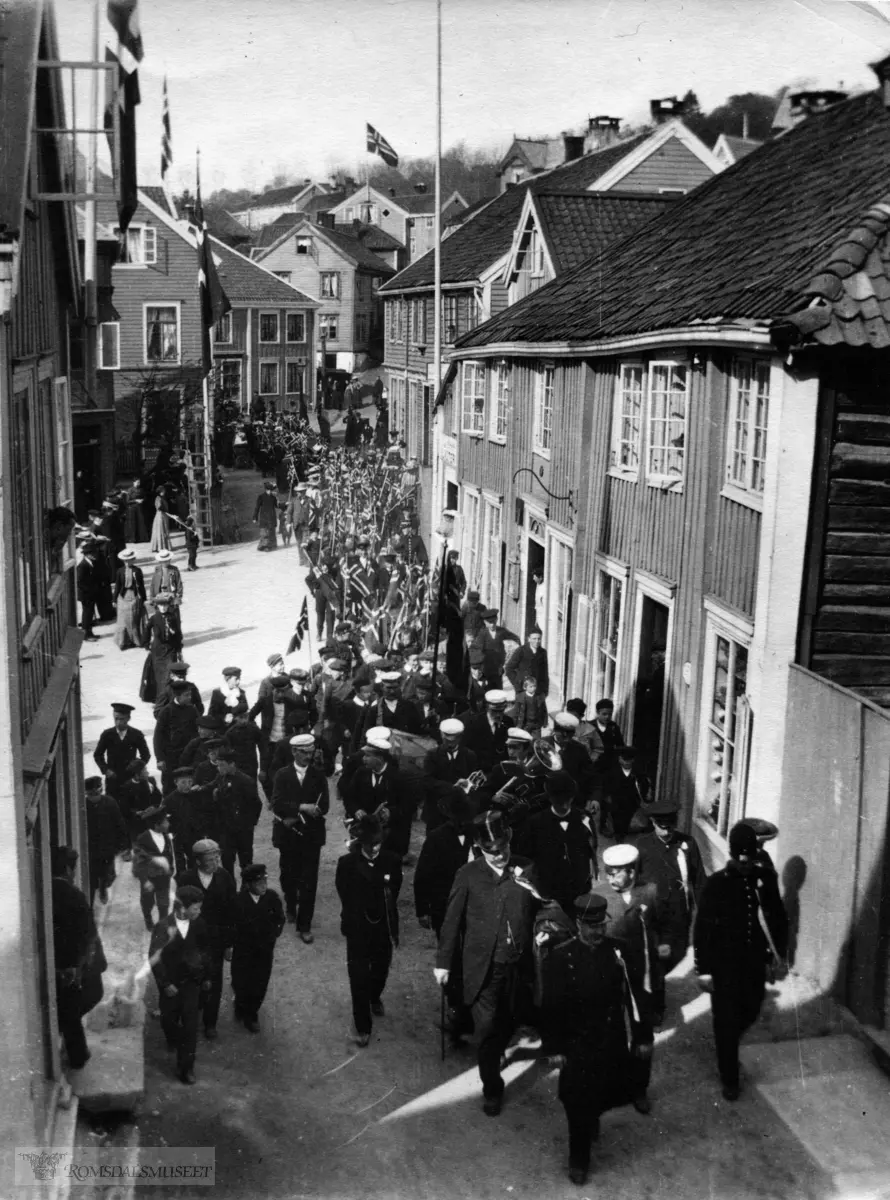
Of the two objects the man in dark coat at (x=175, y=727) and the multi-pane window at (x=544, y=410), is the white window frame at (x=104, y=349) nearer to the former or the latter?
the multi-pane window at (x=544, y=410)

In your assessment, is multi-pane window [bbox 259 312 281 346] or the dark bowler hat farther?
multi-pane window [bbox 259 312 281 346]

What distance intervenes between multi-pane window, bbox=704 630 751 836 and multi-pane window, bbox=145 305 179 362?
2160cm

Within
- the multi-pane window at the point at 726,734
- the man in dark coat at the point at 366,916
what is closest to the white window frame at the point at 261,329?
the multi-pane window at the point at 726,734

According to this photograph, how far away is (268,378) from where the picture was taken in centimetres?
3919

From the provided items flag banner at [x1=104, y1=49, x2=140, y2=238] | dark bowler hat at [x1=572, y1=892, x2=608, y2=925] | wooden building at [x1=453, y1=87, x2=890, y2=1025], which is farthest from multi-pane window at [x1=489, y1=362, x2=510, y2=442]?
dark bowler hat at [x1=572, y1=892, x2=608, y2=925]

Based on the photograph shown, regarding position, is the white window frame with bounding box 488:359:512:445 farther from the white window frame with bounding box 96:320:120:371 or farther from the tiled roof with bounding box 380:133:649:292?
the white window frame with bounding box 96:320:120:371

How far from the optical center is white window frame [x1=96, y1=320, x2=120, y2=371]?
27.2 metres

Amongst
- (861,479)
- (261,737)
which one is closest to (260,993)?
(261,737)

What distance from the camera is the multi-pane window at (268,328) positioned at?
33.8 metres

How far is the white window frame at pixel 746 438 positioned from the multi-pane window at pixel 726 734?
48.4 inches

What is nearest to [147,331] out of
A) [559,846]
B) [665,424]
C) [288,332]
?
[288,332]

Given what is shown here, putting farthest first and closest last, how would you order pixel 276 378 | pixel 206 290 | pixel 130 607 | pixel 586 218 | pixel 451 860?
pixel 276 378 → pixel 586 218 → pixel 206 290 → pixel 130 607 → pixel 451 860

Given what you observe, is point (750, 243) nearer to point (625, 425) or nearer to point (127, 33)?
point (625, 425)

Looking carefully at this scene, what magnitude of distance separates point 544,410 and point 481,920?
10.6m
